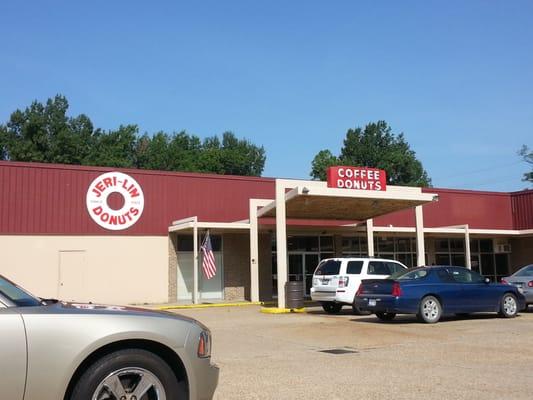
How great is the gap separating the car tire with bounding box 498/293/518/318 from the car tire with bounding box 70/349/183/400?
47.1ft

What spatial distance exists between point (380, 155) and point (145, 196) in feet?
173

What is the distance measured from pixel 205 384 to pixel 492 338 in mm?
9127

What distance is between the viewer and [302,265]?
32.1 m

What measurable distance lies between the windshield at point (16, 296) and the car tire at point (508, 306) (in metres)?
15.1

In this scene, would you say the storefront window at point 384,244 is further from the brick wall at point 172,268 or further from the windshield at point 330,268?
the windshield at point 330,268

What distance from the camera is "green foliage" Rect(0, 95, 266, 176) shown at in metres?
59.3

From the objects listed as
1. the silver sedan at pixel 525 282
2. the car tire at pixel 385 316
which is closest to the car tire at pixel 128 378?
the car tire at pixel 385 316

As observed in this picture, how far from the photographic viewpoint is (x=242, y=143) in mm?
78750

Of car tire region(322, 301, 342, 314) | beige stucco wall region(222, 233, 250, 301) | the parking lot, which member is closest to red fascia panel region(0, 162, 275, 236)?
beige stucco wall region(222, 233, 250, 301)

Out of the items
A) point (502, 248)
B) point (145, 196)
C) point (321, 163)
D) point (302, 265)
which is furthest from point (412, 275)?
point (321, 163)

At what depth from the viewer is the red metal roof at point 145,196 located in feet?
84.1

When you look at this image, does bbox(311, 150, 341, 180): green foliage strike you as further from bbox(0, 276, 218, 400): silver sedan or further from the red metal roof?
bbox(0, 276, 218, 400): silver sedan

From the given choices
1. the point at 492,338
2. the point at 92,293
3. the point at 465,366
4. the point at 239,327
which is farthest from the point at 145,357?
the point at 92,293

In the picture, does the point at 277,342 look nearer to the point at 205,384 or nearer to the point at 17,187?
the point at 205,384
